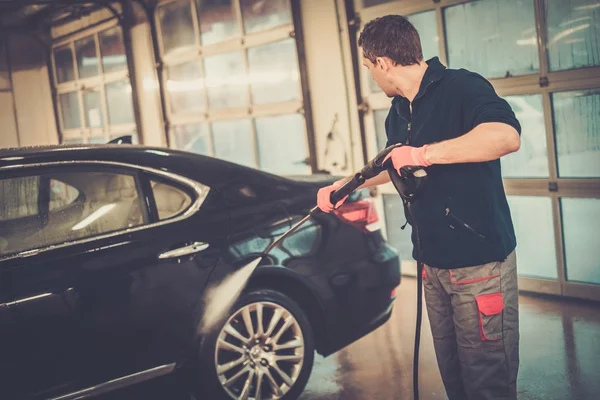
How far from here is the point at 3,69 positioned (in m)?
12.4

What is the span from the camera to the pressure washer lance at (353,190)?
8.27ft

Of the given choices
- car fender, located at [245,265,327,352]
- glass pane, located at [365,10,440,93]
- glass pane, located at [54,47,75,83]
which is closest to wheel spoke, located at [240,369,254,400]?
car fender, located at [245,265,327,352]

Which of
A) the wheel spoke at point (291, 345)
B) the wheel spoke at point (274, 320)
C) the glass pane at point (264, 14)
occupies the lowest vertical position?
the wheel spoke at point (291, 345)

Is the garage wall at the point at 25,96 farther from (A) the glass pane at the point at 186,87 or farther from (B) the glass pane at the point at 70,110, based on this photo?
(A) the glass pane at the point at 186,87

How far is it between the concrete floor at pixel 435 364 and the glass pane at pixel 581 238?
0.23 m

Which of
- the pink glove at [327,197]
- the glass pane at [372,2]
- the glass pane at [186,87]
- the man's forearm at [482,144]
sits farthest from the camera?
the glass pane at [186,87]

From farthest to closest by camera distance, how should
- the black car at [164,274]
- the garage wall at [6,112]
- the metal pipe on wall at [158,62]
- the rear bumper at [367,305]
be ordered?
the garage wall at [6,112] → the metal pipe on wall at [158,62] → the rear bumper at [367,305] → the black car at [164,274]

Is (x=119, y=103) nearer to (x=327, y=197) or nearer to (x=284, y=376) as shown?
(x=284, y=376)

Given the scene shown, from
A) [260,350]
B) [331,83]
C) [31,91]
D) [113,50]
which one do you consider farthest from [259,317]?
[31,91]

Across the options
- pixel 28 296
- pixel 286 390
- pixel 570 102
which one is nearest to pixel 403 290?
pixel 570 102

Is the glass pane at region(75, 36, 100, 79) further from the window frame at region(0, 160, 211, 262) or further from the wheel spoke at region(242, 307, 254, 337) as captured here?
the wheel spoke at region(242, 307, 254, 337)

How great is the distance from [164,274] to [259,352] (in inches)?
27.7

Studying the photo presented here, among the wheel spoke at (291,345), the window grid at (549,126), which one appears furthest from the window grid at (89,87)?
the wheel spoke at (291,345)

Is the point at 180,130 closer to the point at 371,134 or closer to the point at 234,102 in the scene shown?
the point at 234,102
